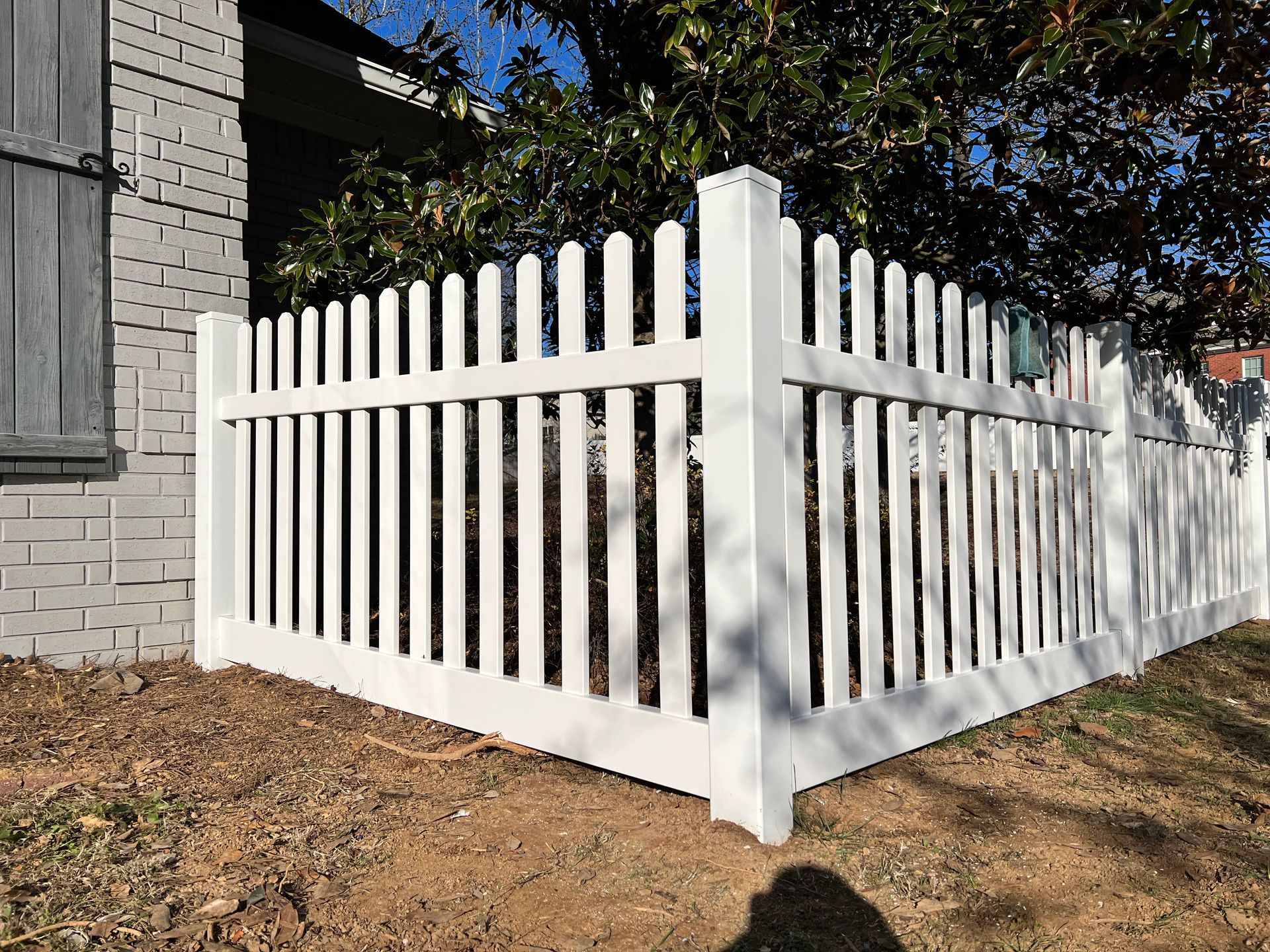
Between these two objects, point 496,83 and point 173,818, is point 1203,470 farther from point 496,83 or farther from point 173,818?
point 496,83

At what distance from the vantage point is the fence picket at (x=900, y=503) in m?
2.75

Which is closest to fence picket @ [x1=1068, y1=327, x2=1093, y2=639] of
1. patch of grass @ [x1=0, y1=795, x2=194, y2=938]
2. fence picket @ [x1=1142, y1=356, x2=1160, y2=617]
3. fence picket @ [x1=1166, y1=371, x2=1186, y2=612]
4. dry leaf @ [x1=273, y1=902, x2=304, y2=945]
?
fence picket @ [x1=1142, y1=356, x2=1160, y2=617]

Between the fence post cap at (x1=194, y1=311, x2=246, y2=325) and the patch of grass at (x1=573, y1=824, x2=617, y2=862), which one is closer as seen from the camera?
the patch of grass at (x1=573, y1=824, x2=617, y2=862)

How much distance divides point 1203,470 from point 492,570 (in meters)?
4.22

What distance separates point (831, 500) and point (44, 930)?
6.63 feet

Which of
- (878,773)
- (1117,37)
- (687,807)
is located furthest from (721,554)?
(1117,37)

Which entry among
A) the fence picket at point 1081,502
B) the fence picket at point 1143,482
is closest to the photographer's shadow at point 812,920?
the fence picket at point 1081,502

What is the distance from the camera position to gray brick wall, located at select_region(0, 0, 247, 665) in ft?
12.3

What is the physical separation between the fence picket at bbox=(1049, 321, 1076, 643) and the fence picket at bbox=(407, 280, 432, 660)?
2458 mm

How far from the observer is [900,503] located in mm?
2801

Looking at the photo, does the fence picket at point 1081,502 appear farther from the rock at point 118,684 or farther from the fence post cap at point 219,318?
the rock at point 118,684

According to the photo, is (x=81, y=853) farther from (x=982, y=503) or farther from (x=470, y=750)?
(x=982, y=503)

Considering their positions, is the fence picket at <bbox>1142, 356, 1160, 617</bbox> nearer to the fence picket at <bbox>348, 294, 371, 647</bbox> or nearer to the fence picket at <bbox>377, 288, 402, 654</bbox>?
the fence picket at <bbox>377, 288, 402, 654</bbox>

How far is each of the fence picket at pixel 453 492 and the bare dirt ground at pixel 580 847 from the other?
0.35 m
